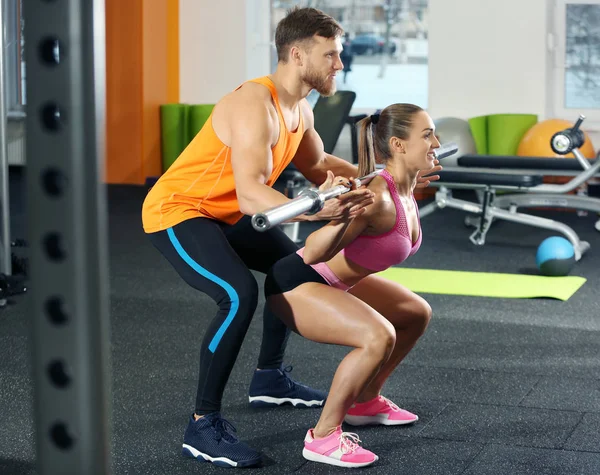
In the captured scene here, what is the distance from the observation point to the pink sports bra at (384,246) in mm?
2102

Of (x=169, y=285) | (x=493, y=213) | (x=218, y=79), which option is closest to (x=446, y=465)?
(x=169, y=285)

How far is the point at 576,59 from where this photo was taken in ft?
23.5

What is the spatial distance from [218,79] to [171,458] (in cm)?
619

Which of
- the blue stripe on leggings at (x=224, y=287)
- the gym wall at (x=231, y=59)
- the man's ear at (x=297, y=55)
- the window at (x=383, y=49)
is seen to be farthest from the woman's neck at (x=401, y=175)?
Answer: the window at (x=383, y=49)

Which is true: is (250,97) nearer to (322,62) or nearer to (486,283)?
(322,62)

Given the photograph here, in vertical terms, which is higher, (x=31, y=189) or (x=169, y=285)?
(x=31, y=189)

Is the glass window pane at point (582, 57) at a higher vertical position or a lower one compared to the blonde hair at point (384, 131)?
higher

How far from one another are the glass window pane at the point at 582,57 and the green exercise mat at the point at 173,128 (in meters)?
3.27

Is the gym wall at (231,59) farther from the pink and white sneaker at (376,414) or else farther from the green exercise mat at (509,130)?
the pink and white sneaker at (376,414)

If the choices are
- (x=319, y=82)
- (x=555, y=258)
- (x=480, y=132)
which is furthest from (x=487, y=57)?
(x=319, y=82)

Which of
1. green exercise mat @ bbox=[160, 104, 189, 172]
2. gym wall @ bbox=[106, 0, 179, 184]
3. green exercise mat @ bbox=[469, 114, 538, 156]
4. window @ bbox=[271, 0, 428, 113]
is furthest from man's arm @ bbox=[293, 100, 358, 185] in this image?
gym wall @ bbox=[106, 0, 179, 184]

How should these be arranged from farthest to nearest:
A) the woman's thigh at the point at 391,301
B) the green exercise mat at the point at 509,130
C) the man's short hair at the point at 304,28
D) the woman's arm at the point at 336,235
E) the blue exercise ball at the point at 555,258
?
1. the green exercise mat at the point at 509,130
2. the blue exercise ball at the point at 555,258
3. the woman's thigh at the point at 391,301
4. the man's short hair at the point at 304,28
5. the woman's arm at the point at 336,235

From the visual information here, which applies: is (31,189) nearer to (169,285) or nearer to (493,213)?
(169,285)

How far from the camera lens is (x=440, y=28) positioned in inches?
288
